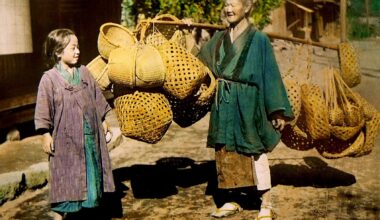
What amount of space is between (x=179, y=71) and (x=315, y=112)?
4.61ft

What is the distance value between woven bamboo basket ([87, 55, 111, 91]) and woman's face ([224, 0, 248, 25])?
1.13 metres

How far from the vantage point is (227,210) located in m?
4.62

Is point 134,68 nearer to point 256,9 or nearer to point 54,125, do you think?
point 54,125

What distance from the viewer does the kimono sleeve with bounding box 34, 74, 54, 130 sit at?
3.85m

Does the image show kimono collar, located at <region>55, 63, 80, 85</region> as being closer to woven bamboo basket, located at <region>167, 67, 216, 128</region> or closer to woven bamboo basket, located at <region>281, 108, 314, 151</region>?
woven bamboo basket, located at <region>167, 67, 216, 128</region>

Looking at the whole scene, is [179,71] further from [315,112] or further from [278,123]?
[315,112]

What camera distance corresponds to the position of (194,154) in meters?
6.89

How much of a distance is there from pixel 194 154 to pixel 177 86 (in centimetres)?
285

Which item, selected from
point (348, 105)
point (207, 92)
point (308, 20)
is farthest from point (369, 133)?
point (308, 20)

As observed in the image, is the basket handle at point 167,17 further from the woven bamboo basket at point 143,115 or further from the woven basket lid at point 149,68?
the woven bamboo basket at point 143,115

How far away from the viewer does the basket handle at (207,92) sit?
4398 mm

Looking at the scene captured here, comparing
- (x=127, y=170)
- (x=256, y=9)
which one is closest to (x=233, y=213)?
(x=127, y=170)

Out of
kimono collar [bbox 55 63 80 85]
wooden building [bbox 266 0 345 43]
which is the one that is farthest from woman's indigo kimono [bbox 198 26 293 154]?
wooden building [bbox 266 0 345 43]

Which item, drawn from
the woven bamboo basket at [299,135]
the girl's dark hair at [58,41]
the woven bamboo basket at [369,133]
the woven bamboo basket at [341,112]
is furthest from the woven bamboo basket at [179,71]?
the woven bamboo basket at [369,133]
